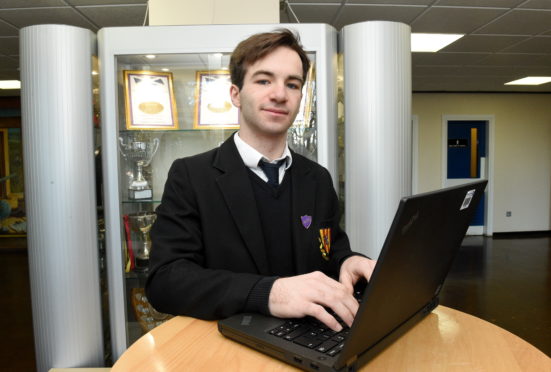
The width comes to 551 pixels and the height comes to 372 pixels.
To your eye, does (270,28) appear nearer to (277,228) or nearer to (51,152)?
(277,228)

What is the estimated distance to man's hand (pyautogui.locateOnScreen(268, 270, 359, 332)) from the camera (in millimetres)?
739

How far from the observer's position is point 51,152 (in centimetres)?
166

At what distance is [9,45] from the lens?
15.2 ft

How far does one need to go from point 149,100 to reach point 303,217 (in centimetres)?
107

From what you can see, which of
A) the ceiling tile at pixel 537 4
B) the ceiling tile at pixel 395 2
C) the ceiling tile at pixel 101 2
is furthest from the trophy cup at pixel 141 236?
the ceiling tile at pixel 537 4

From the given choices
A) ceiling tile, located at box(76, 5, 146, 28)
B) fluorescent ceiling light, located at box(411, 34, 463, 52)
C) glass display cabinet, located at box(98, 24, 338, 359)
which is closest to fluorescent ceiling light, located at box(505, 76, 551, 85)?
fluorescent ceiling light, located at box(411, 34, 463, 52)

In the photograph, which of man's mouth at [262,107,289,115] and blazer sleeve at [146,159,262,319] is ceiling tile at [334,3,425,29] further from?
blazer sleeve at [146,159,262,319]

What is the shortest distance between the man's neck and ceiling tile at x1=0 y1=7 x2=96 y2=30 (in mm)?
3240

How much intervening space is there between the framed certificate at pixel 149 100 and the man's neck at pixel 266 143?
829 mm

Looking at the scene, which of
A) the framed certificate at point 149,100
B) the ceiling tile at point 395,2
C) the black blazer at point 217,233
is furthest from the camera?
the ceiling tile at point 395,2

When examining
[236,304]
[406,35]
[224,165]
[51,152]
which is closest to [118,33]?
[51,152]

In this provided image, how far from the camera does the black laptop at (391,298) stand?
549mm

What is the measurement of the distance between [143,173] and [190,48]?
0.63 meters

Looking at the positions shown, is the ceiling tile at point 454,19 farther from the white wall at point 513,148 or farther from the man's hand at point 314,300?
the man's hand at point 314,300
